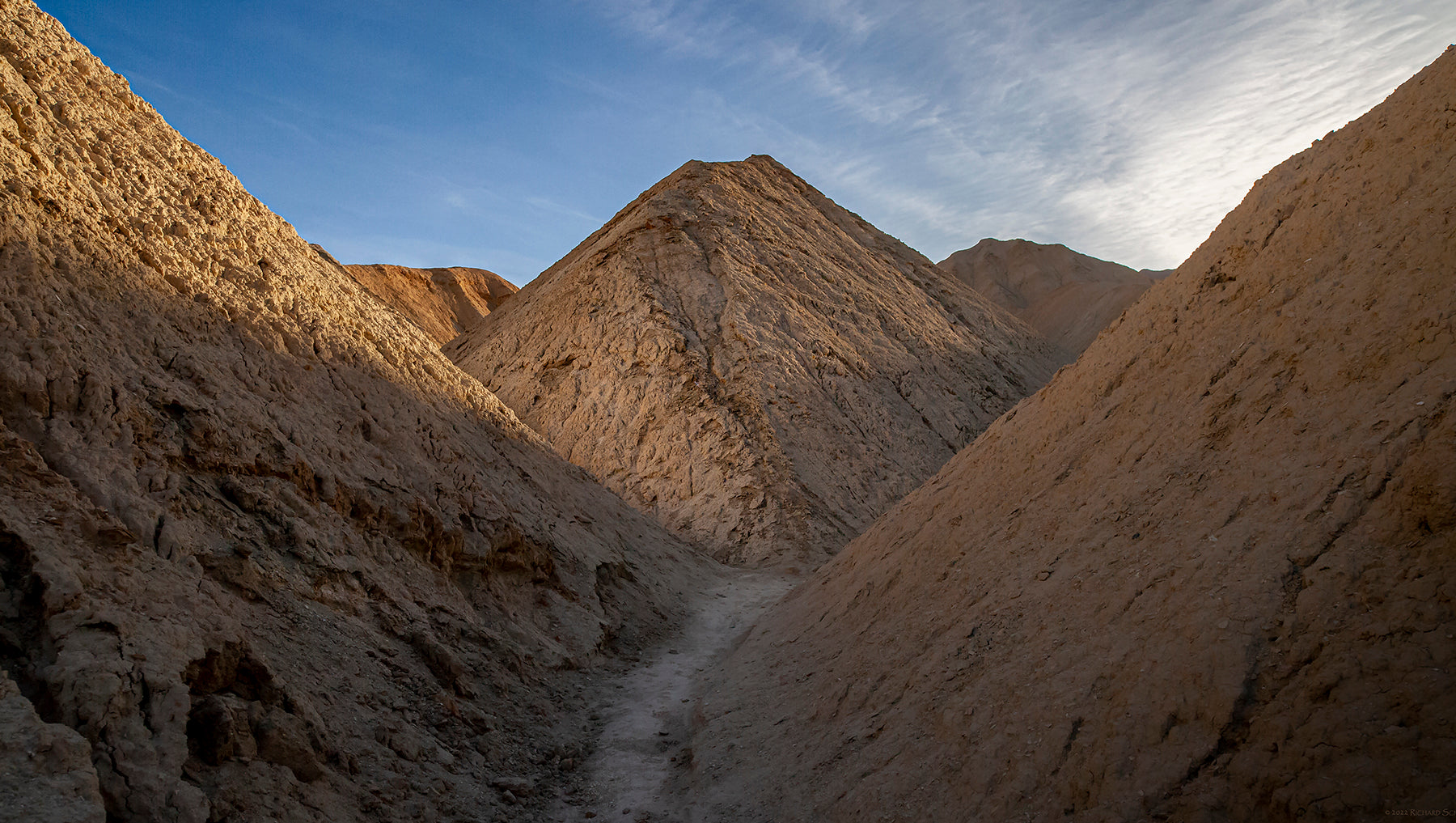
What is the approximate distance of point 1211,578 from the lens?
11.4 ft

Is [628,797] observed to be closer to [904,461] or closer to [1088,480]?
[1088,480]

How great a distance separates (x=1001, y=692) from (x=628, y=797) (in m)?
2.59

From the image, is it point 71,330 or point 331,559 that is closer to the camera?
point 71,330

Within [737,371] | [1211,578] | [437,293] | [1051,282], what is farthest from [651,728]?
[1051,282]

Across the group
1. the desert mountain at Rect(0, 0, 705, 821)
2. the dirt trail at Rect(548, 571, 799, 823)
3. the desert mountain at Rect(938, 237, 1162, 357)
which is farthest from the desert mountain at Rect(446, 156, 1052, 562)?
the desert mountain at Rect(938, 237, 1162, 357)

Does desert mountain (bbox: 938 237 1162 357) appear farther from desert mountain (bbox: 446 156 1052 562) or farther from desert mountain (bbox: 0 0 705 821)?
desert mountain (bbox: 0 0 705 821)

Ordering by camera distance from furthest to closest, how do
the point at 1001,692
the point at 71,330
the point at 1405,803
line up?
the point at 71,330 → the point at 1001,692 → the point at 1405,803

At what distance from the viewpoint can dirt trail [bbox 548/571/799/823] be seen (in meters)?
4.97

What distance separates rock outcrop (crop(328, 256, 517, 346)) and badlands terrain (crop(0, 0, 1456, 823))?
26.9 m

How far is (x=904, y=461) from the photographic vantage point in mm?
17703

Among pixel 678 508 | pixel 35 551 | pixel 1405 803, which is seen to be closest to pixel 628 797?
pixel 35 551

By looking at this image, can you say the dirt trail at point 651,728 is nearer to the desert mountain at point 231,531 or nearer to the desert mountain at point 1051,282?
the desert mountain at point 231,531

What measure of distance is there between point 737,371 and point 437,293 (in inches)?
1078

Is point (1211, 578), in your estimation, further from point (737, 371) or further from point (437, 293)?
point (437, 293)
